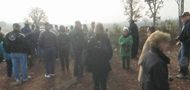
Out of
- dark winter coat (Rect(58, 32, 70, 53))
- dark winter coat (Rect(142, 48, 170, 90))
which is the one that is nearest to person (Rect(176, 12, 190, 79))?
dark winter coat (Rect(142, 48, 170, 90))

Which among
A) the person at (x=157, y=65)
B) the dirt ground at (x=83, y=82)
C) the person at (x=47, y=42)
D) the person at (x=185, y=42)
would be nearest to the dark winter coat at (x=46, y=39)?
the person at (x=47, y=42)

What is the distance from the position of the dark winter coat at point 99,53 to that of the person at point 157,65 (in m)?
1.15

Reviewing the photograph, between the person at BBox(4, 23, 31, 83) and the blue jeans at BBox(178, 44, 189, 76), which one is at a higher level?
the person at BBox(4, 23, 31, 83)

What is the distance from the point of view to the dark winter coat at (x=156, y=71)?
6.06ft

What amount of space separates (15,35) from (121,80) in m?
3.97

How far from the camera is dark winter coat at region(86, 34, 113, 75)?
10.2 feet

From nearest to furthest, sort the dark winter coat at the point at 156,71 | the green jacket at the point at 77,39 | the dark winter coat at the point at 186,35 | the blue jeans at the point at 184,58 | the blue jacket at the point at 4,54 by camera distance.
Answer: the dark winter coat at the point at 156,71, the dark winter coat at the point at 186,35, the blue jeans at the point at 184,58, the green jacket at the point at 77,39, the blue jacket at the point at 4,54

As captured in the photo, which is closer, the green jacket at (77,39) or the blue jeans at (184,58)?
the blue jeans at (184,58)

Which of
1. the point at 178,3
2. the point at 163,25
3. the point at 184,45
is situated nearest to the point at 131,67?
the point at 184,45

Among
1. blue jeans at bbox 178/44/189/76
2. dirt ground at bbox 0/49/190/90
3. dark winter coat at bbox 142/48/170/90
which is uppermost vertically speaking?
dark winter coat at bbox 142/48/170/90

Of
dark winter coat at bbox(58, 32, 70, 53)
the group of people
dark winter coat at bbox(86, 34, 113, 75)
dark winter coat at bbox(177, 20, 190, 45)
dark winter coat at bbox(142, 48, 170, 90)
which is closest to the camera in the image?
dark winter coat at bbox(142, 48, 170, 90)

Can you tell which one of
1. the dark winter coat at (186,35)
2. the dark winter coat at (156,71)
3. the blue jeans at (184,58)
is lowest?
the blue jeans at (184,58)

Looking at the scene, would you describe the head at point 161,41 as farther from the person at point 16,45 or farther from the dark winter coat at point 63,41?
the person at point 16,45

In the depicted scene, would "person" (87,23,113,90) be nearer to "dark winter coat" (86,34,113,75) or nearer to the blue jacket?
"dark winter coat" (86,34,113,75)
